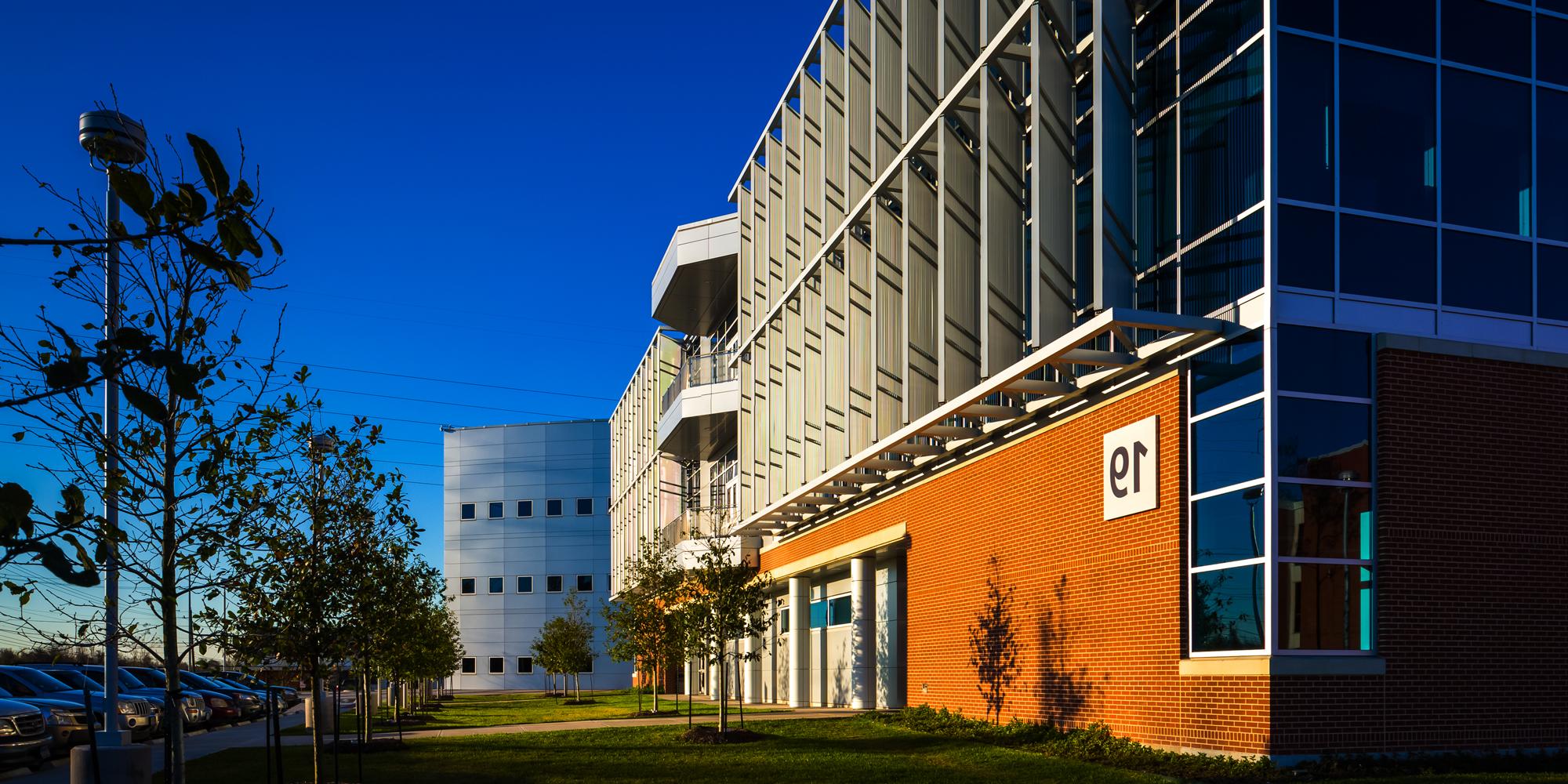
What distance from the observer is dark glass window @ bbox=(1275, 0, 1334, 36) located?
16750 mm

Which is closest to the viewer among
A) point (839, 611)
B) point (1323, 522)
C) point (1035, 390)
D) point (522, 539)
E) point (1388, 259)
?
point (1323, 522)

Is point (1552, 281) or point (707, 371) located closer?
point (1552, 281)

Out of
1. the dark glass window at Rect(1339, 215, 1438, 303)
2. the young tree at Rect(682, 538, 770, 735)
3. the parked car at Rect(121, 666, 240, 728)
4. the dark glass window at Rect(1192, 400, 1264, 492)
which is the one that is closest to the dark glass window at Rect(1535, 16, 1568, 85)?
the dark glass window at Rect(1339, 215, 1438, 303)

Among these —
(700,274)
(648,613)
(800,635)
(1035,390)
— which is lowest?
(800,635)

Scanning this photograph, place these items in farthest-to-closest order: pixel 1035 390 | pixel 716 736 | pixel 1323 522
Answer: pixel 716 736 < pixel 1035 390 < pixel 1323 522

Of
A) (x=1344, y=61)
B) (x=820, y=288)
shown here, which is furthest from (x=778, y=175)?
(x=1344, y=61)

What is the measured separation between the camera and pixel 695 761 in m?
20.9

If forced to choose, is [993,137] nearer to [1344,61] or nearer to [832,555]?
[1344,61]

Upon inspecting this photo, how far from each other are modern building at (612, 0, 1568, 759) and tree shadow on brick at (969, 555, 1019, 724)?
0.27 feet

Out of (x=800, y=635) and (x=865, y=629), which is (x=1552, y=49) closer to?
(x=865, y=629)

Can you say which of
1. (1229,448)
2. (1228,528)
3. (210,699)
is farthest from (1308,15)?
(210,699)

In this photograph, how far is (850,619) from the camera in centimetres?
3453

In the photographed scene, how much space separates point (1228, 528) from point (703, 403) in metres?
28.8

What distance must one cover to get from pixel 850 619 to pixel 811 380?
6464 millimetres
